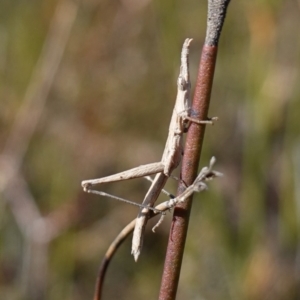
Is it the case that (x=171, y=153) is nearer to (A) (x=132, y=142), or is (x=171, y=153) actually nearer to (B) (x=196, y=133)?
(B) (x=196, y=133)

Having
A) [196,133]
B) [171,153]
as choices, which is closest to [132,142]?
[171,153]

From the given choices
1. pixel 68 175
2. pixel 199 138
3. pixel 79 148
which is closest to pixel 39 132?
pixel 79 148

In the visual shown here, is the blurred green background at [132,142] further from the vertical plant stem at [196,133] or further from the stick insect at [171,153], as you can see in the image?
the vertical plant stem at [196,133]

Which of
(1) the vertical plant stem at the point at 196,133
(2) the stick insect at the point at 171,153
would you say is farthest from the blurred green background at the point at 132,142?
(1) the vertical plant stem at the point at 196,133

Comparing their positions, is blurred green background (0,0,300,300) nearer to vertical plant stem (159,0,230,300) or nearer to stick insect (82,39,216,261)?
stick insect (82,39,216,261)

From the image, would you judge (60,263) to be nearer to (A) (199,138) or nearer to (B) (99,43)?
(B) (99,43)

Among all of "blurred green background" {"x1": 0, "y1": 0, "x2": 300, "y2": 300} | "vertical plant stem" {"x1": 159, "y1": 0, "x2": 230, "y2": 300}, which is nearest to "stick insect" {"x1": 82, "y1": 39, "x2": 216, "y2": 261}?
"vertical plant stem" {"x1": 159, "y1": 0, "x2": 230, "y2": 300}

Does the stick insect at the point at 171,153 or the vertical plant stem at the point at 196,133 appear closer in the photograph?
the vertical plant stem at the point at 196,133
